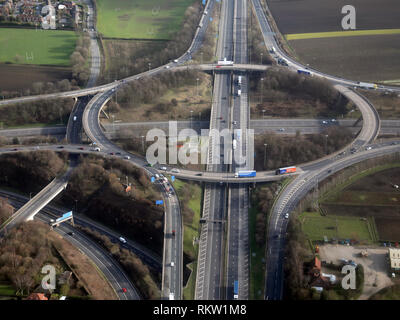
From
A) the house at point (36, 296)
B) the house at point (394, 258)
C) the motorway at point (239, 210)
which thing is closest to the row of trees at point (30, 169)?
the house at point (36, 296)

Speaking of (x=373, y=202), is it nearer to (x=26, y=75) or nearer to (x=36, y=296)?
(x=36, y=296)

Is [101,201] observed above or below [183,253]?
above

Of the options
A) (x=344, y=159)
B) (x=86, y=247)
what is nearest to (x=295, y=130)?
(x=344, y=159)

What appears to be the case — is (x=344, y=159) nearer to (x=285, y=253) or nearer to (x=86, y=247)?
(x=285, y=253)

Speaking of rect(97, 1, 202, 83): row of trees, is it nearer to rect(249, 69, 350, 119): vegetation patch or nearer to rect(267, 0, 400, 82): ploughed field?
rect(249, 69, 350, 119): vegetation patch

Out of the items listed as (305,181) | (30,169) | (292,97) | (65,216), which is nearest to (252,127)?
(292,97)

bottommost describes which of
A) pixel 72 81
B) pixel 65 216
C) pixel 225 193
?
pixel 65 216
